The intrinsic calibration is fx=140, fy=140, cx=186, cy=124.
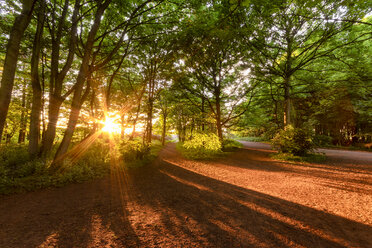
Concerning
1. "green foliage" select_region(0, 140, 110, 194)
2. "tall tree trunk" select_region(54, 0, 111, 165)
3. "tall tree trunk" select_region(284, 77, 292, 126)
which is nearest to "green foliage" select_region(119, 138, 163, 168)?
"green foliage" select_region(0, 140, 110, 194)

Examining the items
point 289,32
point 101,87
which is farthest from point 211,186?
point 101,87

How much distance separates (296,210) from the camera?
3.46 meters

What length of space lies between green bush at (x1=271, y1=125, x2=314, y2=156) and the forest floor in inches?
157

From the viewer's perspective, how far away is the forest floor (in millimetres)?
2549

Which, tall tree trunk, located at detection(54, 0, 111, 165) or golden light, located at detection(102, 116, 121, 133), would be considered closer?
tall tree trunk, located at detection(54, 0, 111, 165)

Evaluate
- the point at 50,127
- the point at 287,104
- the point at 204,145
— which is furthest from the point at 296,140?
the point at 50,127

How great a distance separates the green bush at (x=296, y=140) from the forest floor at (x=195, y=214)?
13.1 ft

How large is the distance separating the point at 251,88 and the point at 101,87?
13.5 m

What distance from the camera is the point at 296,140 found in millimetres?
9375

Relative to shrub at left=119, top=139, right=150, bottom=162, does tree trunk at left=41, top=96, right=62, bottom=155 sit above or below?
above

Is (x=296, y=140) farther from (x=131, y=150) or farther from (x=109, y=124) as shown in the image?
(x=109, y=124)

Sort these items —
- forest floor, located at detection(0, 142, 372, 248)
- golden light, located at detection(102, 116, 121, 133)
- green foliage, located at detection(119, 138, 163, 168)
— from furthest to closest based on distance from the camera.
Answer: golden light, located at detection(102, 116, 121, 133) < green foliage, located at detection(119, 138, 163, 168) < forest floor, located at detection(0, 142, 372, 248)

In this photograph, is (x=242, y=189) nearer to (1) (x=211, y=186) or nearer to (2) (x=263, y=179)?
(1) (x=211, y=186)

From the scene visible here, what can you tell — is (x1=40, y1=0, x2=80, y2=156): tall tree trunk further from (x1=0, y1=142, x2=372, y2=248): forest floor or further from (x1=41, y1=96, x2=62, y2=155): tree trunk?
(x1=0, y1=142, x2=372, y2=248): forest floor
